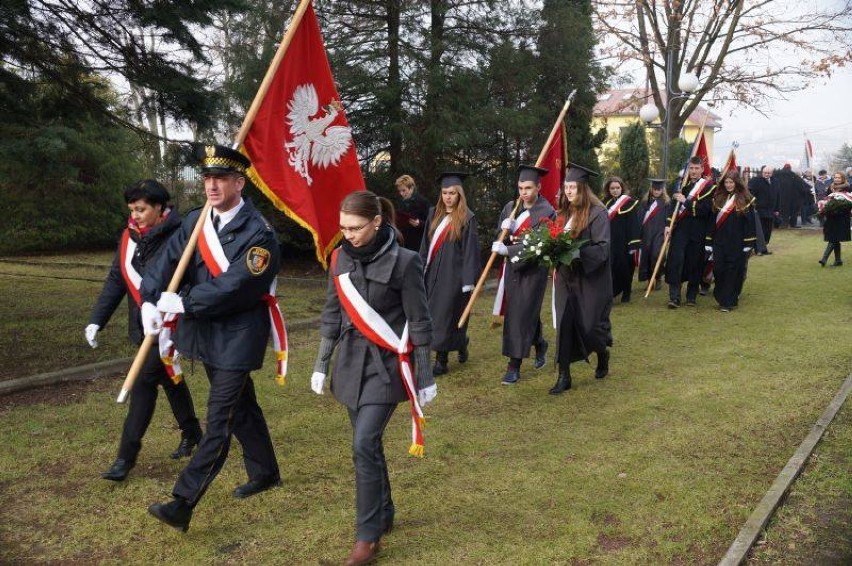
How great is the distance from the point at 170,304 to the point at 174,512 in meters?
1.11

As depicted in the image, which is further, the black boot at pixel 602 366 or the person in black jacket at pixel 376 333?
the black boot at pixel 602 366

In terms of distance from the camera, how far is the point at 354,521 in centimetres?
458

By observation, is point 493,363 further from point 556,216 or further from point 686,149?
point 686,149

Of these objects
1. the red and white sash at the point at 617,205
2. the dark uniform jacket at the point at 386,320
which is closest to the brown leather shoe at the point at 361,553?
the dark uniform jacket at the point at 386,320

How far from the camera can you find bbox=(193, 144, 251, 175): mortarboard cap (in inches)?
172

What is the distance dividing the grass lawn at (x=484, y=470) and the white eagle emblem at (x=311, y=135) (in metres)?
2.08

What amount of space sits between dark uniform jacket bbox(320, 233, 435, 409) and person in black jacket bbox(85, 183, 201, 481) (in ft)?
4.08

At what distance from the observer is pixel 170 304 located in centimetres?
419

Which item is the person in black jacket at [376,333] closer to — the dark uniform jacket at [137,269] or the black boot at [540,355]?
the dark uniform jacket at [137,269]

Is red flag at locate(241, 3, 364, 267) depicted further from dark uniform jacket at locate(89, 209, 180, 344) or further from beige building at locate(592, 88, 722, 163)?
beige building at locate(592, 88, 722, 163)

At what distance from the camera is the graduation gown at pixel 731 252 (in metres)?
12.1

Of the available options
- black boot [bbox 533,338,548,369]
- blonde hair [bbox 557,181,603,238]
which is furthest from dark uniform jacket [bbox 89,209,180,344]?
black boot [bbox 533,338,548,369]

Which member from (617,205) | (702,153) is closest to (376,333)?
(617,205)

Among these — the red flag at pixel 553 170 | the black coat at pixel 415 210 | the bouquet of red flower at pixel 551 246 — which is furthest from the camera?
the black coat at pixel 415 210
